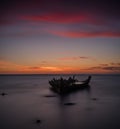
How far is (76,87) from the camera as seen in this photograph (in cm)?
4500

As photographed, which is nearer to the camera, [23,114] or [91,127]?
[91,127]

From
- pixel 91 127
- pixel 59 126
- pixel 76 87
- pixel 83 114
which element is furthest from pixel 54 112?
pixel 76 87

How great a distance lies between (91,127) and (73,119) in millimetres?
3354

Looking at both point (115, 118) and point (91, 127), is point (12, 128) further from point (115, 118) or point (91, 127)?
point (115, 118)

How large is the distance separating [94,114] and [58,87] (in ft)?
60.6

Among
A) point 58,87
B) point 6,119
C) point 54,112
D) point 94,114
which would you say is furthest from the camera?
point 58,87

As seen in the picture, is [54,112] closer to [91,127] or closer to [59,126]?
[59,126]

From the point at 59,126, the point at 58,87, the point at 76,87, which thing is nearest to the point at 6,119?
the point at 59,126

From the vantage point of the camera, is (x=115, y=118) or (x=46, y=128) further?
(x=115, y=118)

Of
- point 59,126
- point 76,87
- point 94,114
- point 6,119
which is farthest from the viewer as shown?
point 76,87

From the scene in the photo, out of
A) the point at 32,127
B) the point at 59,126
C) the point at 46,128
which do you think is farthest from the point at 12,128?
the point at 59,126

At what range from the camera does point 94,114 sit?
2153cm

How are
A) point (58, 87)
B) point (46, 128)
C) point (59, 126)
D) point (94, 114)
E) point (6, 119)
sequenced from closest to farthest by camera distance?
point (46, 128) < point (59, 126) < point (6, 119) < point (94, 114) < point (58, 87)

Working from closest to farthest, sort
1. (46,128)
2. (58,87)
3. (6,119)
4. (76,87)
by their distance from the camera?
(46,128) < (6,119) < (58,87) < (76,87)
